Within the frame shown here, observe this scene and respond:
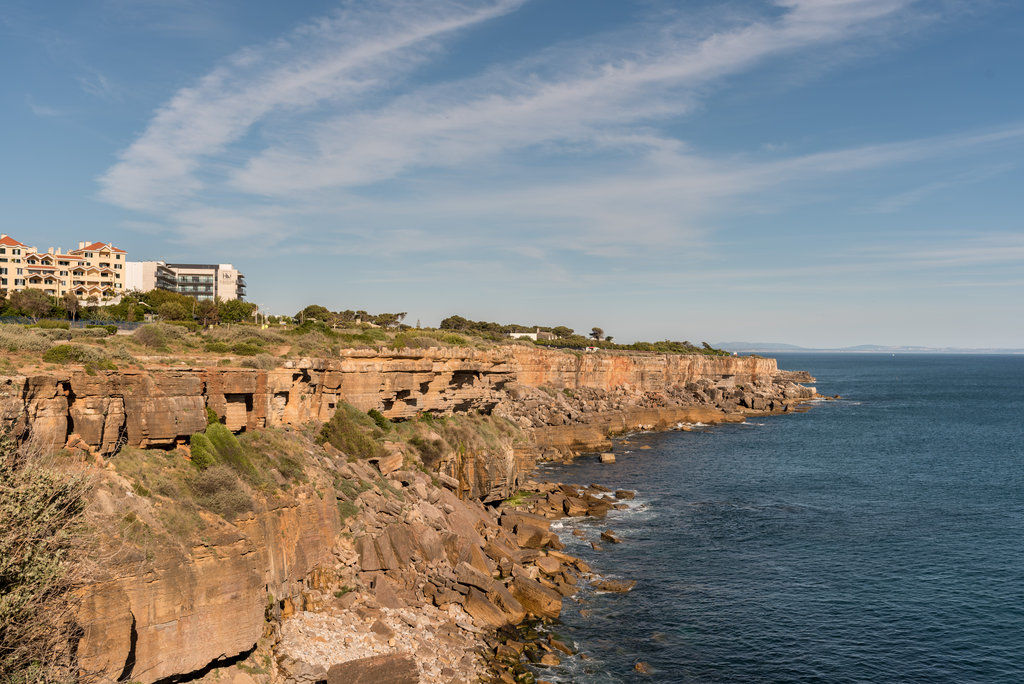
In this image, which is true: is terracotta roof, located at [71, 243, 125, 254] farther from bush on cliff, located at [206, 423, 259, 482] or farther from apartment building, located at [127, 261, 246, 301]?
bush on cliff, located at [206, 423, 259, 482]

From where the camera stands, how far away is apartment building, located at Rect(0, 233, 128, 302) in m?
95.1

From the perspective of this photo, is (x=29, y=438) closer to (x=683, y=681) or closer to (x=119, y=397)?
(x=119, y=397)

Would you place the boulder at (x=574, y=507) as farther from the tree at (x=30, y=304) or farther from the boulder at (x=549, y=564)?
the tree at (x=30, y=304)

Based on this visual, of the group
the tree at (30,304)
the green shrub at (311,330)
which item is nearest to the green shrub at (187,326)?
the green shrub at (311,330)

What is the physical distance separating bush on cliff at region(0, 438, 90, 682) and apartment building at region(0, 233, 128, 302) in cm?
8148

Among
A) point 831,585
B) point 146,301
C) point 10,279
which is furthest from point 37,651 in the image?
point 10,279

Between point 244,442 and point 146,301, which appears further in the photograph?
point 146,301

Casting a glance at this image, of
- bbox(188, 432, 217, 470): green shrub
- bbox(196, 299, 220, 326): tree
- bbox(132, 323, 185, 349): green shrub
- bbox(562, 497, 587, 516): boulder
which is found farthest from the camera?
bbox(196, 299, 220, 326): tree

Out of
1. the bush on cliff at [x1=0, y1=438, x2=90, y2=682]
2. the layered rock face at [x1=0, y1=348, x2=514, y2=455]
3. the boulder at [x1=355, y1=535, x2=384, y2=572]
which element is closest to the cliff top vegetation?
the layered rock face at [x1=0, y1=348, x2=514, y2=455]

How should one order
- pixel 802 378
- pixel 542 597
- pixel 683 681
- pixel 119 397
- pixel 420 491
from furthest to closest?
pixel 802 378 → pixel 420 491 → pixel 542 597 → pixel 683 681 → pixel 119 397

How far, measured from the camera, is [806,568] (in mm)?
41031

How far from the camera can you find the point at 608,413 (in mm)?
99125

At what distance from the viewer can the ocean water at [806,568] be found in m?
29.8

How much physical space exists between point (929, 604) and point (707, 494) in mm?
24992
